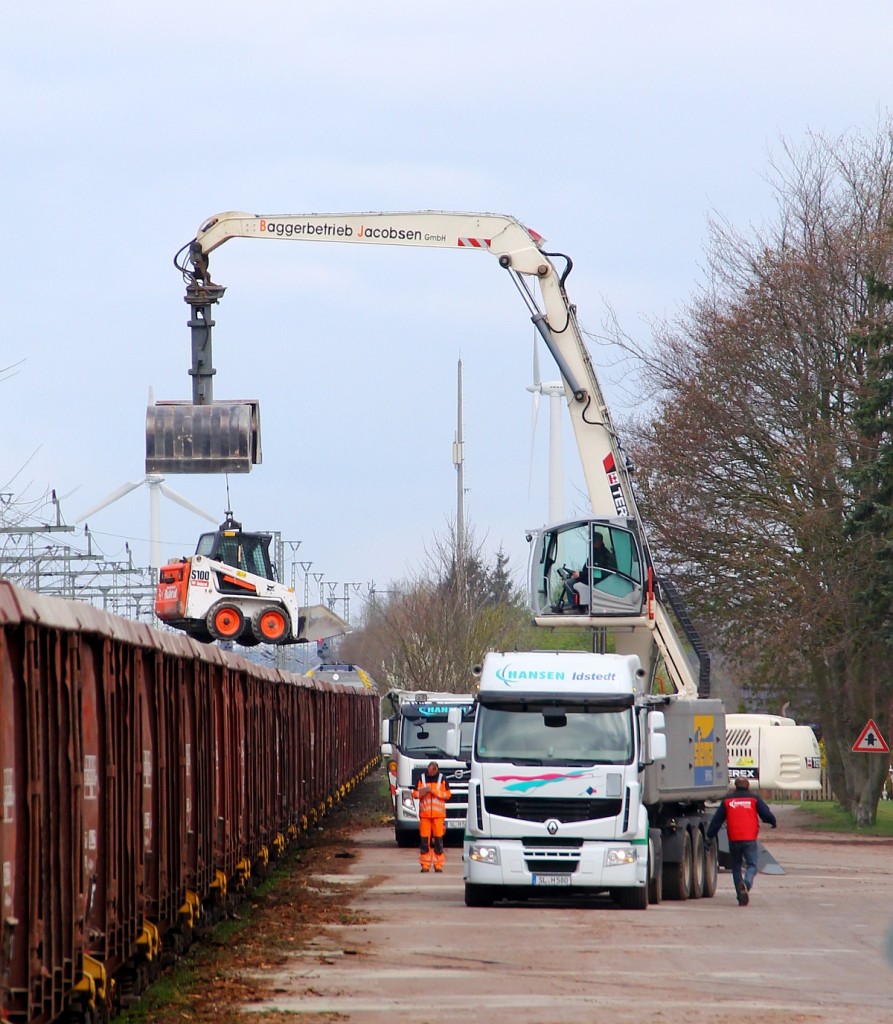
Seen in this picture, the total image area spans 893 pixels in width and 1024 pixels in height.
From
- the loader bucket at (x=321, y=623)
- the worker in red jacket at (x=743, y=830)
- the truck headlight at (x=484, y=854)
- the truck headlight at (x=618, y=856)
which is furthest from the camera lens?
the loader bucket at (x=321, y=623)

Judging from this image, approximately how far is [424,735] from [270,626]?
851 cm

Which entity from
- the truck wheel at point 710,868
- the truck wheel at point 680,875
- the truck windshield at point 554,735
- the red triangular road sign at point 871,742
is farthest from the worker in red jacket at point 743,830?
the red triangular road sign at point 871,742

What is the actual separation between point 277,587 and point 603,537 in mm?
17198

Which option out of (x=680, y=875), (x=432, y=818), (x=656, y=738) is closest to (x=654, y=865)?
(x=680, y=875)

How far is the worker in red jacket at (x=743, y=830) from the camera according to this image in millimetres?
21281

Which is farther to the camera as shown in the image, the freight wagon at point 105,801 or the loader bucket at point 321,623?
the loader bucket at point 321,623

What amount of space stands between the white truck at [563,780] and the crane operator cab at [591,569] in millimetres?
4115

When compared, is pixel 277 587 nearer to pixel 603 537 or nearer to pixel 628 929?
pixel 603 537

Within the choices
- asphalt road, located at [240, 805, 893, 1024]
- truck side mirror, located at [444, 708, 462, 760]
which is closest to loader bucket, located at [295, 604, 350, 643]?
asphalt road, located at [240, 805, 893, 1024]

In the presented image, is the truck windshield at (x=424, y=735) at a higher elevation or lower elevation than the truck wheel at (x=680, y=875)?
higher

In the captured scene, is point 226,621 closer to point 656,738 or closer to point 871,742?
point 871,742

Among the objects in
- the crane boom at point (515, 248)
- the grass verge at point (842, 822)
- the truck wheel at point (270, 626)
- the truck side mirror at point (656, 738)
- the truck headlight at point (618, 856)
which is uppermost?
the crane boom at point (515, 248)

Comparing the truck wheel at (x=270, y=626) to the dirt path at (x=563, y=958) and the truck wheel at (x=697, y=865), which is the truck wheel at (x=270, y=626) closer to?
the dirt path at (x=563, y=958)

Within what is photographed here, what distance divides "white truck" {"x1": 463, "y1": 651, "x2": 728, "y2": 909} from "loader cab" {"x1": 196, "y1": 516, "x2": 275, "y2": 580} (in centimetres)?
2054
